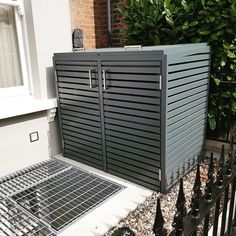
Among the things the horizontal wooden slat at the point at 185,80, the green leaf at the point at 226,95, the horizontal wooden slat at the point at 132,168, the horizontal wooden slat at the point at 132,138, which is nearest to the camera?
the horizontal wooden slat at the point at 185,80

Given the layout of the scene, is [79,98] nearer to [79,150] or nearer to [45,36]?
[79,150]

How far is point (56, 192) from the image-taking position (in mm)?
2641

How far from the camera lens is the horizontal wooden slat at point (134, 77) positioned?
2287 mm

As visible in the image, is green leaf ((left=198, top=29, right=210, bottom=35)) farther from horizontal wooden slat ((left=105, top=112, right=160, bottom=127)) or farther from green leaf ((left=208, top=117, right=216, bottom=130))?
horizontal wooden slat ((left=105, top=112, right=160, bottom=127))

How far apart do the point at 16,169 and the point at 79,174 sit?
814 mm

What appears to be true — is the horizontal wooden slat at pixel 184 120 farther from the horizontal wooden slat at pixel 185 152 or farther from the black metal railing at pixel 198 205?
the black metal railing at pixel 198 205

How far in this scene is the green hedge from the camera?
9.78 ft

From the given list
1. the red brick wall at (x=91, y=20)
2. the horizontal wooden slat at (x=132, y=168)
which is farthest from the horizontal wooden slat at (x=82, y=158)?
the red brick wall at (x=91, y=20)

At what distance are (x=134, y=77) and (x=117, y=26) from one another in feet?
8.54

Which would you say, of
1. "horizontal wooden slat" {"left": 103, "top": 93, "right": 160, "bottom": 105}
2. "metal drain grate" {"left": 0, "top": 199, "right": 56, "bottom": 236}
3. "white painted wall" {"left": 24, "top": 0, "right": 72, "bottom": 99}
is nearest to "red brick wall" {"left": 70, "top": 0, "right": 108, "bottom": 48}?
"white painted wall" {"left": 24, "top": 0, "right": 72, "bottom": 99}

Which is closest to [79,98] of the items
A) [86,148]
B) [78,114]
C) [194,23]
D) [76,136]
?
[78,114]

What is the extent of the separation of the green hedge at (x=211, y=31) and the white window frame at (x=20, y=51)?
5.09 feet

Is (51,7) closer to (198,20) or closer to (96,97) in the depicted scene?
(96,97)

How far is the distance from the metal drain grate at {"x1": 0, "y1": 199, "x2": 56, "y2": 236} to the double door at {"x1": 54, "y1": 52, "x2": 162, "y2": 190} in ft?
3.37
